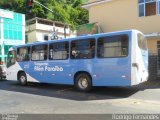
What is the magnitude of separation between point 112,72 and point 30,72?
20.5 feet

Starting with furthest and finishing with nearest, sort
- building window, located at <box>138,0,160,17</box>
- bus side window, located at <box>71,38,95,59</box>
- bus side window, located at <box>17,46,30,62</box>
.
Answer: building window, located at <box>138,0,160,17</box> < bus side window, located at <box>17,46,30,62</box> < bus side window, located at <box>71,38,95,59</box>

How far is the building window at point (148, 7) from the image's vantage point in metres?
20.3

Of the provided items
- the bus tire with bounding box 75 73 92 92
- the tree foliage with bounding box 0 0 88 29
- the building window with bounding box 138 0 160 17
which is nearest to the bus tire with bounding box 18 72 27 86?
the bus tire with bounding box 75 73 92 92

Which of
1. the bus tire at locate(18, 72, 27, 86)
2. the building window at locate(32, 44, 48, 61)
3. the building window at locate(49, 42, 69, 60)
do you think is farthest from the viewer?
the bus tire at locate(18, 72, 27, 86)

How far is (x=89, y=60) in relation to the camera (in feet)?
45.0

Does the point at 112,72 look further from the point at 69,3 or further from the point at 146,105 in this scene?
the point at 69,3

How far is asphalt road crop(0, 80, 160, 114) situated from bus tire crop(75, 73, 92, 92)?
0.29 m

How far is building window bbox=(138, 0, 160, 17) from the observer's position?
20.3 m

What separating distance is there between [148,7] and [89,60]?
9327 millimetres

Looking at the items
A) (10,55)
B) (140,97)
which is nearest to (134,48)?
(140,97)

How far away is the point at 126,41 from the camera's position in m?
12.3

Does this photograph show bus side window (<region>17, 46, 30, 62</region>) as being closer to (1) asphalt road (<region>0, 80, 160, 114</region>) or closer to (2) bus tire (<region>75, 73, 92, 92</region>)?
(1) asphalt road (<region>0, 80, 160, 114</region>)

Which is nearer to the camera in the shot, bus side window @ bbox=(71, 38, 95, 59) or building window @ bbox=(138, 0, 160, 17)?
bus side window @ bbox=(71, 38, 95, 59)

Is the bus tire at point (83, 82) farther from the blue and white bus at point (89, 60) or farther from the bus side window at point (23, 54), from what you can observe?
the bus side window at point (23, 54)
